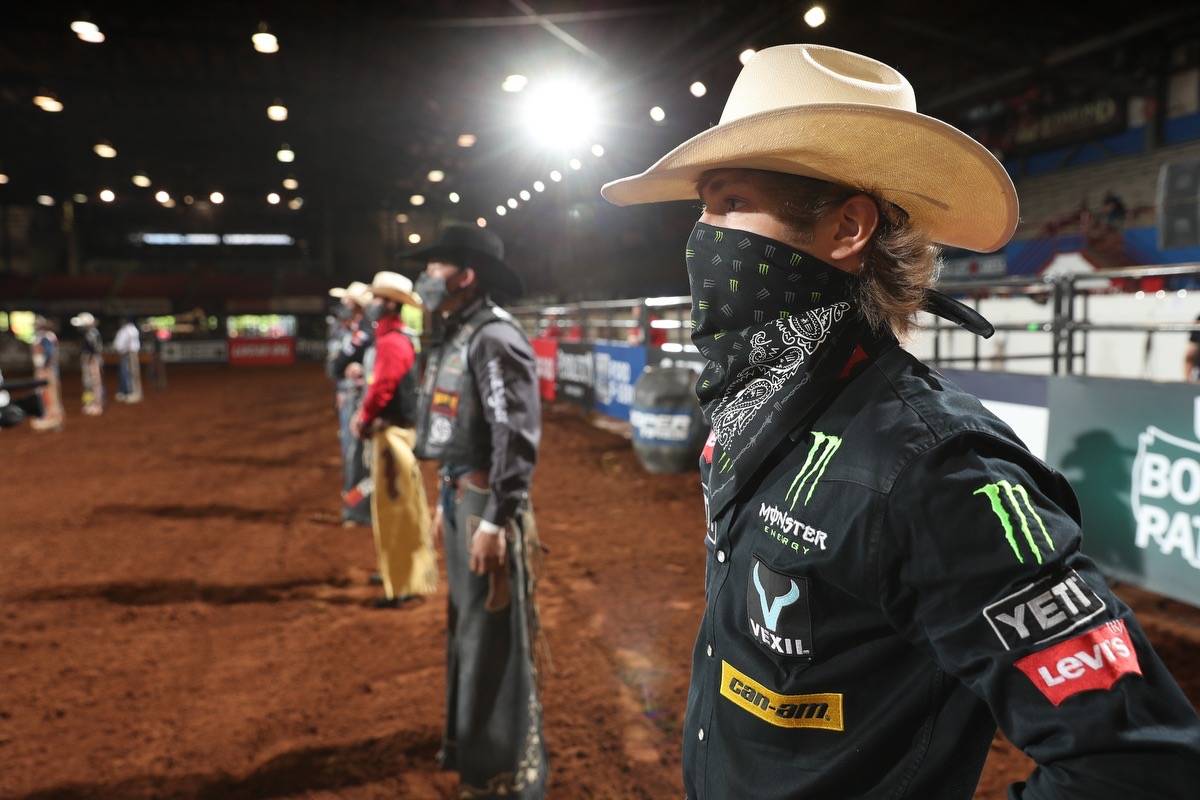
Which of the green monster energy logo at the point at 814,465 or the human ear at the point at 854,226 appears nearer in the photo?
the green monster energy logo at the point at 814,465

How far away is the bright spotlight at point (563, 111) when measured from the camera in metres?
16.9

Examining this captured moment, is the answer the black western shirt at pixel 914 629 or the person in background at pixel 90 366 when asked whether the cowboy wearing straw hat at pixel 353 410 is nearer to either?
the black western shirt at pixel 914 629

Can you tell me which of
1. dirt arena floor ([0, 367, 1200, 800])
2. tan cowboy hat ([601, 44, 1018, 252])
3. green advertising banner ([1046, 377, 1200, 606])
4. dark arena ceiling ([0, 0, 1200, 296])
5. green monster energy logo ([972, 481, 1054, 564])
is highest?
dark arena ceiling ([0, 0, 1200, 296])

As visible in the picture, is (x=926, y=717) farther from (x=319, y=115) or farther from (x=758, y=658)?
(x=319, y=115)

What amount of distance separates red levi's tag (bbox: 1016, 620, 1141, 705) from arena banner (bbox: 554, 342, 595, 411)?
40.5 ft

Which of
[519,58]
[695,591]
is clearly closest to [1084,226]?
[519,58]

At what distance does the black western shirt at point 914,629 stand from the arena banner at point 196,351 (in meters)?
39.3

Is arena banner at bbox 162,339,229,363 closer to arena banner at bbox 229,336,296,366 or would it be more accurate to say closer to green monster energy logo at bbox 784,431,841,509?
arena banner at bbox 229,336,296,366

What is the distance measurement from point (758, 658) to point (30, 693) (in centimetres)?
486

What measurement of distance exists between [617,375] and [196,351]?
3120 centimetres

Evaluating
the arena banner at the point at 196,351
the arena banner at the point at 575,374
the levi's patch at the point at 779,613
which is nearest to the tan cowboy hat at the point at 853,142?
the levi's patch at the point at 779,613

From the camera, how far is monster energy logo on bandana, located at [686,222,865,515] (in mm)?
1310

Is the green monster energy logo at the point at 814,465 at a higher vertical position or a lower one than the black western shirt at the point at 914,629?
higher

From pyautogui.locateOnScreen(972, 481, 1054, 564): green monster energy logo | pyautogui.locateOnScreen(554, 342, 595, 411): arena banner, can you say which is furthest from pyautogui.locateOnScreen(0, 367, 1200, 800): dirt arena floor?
pyautogui.locateOnScreen(554, 342, 595, 411): arena banner
